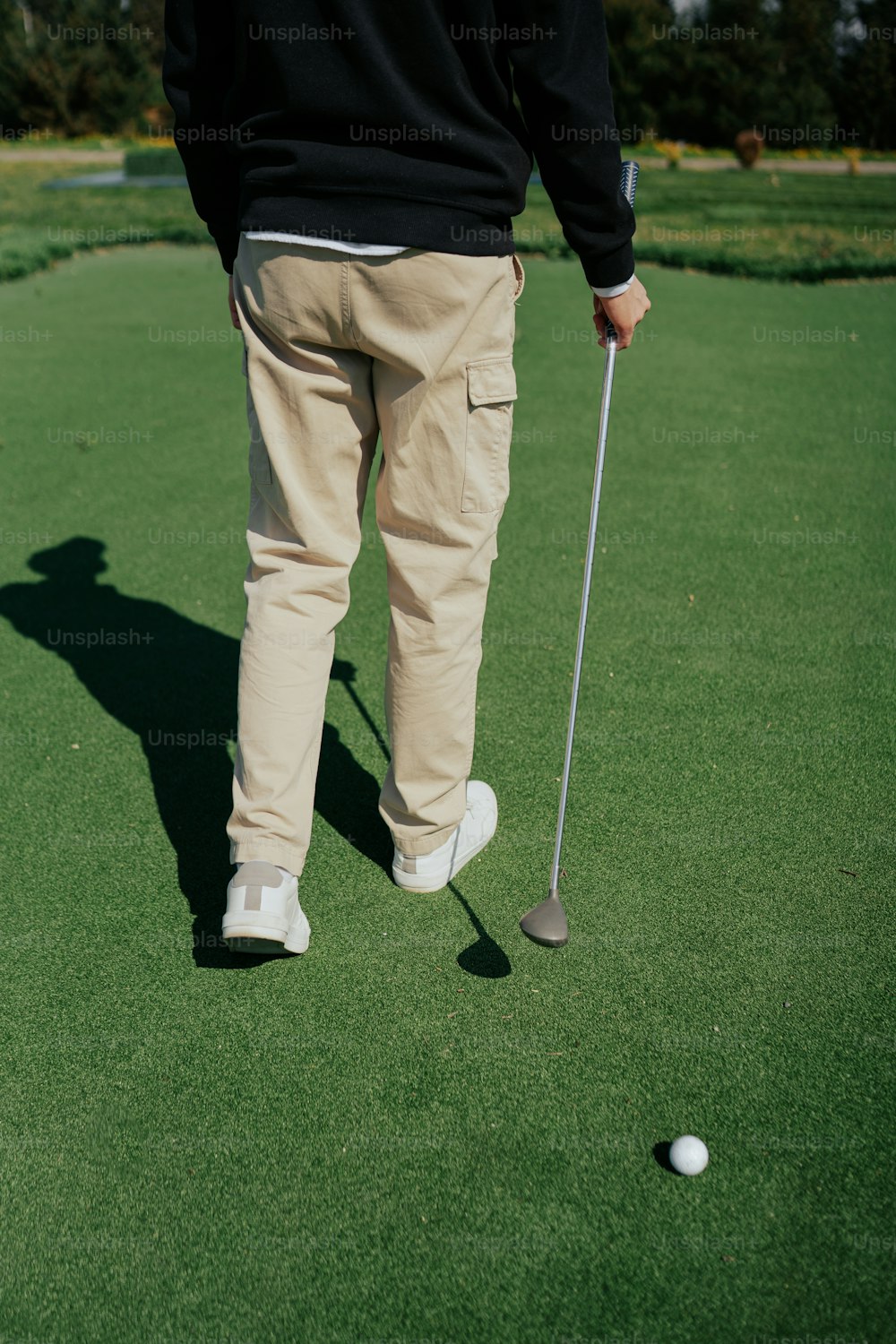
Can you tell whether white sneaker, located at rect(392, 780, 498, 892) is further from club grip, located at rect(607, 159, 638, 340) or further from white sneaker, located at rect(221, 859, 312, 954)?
club grip, located at rect(607, 159, 638, 340)

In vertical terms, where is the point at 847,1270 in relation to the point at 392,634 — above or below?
below

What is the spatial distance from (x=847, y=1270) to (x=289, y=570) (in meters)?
1.64

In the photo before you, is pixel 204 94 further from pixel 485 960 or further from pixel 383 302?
pixel 485 960

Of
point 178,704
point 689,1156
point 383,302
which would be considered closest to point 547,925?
point 689,1156

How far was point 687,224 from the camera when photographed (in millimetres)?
15930

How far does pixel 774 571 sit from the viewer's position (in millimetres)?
4699

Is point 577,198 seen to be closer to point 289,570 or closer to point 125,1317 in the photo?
point 289,570

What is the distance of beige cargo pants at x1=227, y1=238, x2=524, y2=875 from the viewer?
220 cm

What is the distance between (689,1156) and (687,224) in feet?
52.1

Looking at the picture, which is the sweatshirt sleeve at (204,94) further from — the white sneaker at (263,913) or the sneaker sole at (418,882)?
the sneaker sole at (418,882)

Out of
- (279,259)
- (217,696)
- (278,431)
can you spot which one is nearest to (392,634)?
(278,431)

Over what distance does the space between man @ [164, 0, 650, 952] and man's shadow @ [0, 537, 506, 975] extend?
1.27 ft

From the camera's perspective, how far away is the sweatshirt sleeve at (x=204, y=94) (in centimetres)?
224

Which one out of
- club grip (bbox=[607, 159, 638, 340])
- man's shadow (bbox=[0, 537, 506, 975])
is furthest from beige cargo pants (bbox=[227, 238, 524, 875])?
man's shadow (bbox=[0, 537, 506, 975])
